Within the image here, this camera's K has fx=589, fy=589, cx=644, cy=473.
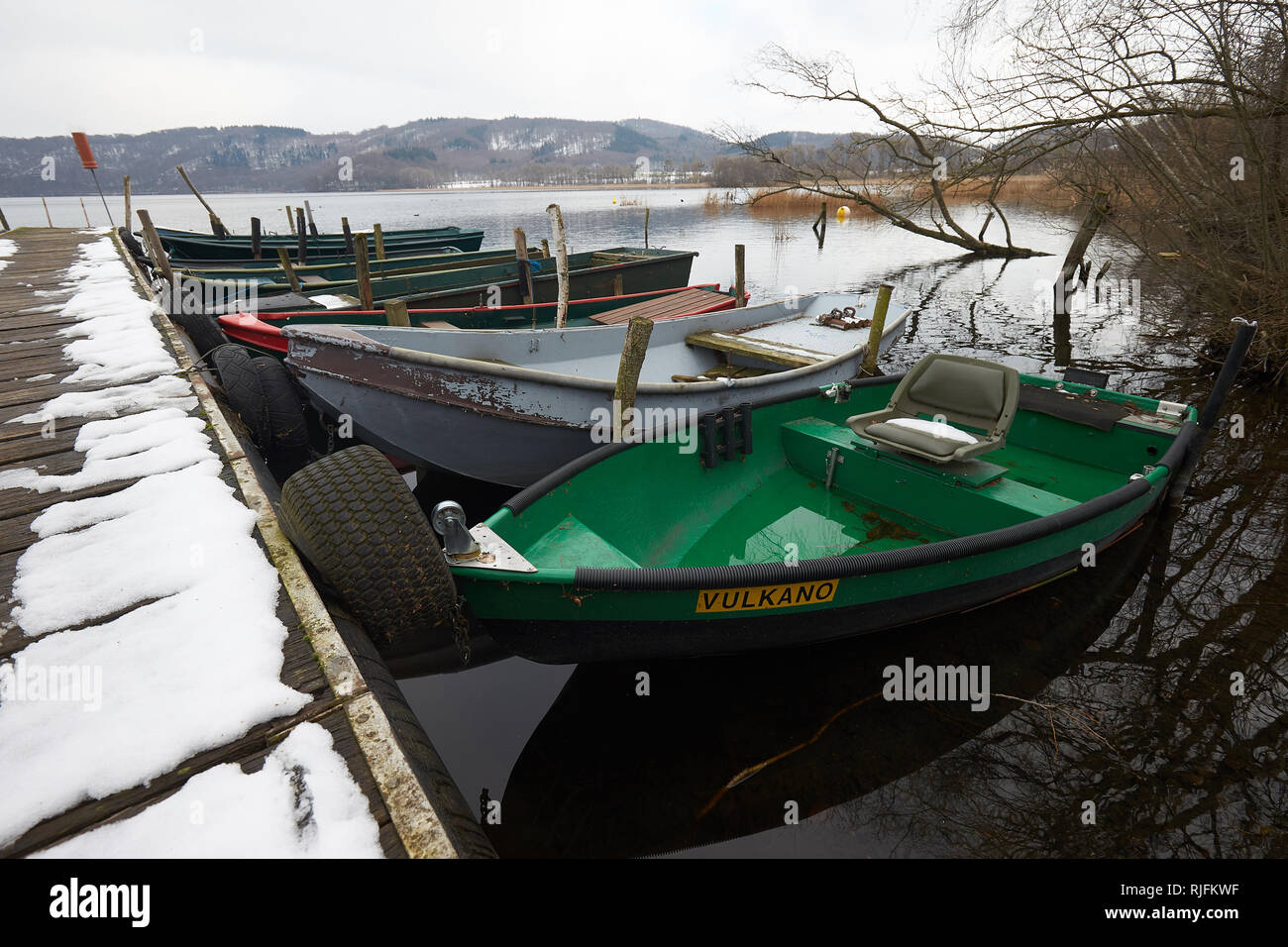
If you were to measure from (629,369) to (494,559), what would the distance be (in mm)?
2595

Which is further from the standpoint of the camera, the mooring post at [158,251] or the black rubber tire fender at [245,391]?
the mooring post at [158,251]

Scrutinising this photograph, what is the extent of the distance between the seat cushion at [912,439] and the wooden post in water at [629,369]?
210cm

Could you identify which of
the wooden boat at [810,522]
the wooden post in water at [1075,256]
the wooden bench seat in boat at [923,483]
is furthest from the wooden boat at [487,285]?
the wooden post in water at [1075,256]

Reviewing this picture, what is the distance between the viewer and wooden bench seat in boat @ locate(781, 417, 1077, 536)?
186 inches

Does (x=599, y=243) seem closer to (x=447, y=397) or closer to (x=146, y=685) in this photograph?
(x=447, y=397)

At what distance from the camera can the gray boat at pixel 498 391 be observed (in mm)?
5438

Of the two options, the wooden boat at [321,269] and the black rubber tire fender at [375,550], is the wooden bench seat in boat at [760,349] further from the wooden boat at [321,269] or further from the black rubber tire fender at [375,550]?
the wooden boat at [321,269]

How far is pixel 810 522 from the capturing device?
5.35 metres

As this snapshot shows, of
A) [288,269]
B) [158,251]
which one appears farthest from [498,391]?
[158,251]

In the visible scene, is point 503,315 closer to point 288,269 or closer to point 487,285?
point 487,285

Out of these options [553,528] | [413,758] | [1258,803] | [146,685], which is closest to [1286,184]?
[1258,803]

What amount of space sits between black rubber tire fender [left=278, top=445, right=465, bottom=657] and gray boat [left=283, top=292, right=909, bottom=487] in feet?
7.57

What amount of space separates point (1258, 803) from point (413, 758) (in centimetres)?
465

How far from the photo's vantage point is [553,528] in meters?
4.33
